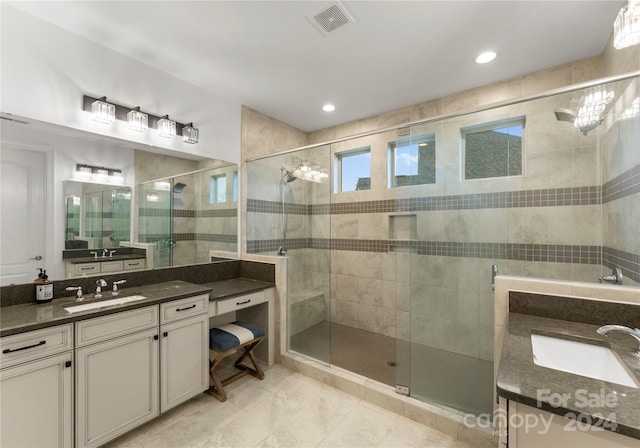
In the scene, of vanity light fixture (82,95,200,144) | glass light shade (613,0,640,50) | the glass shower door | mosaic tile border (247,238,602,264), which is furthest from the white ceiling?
mosaic tile border (247,238,602,264)

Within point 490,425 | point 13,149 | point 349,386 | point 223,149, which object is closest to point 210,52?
point 223,149

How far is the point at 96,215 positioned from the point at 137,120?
31.7 inches

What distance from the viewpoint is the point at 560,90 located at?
1.56 metres

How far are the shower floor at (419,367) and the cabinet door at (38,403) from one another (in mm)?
1779

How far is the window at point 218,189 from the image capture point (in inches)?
114

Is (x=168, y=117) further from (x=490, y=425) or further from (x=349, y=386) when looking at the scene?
(x=490, y=425)

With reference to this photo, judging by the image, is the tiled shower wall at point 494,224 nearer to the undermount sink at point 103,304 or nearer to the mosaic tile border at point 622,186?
the mosaic tile border at point 622,186

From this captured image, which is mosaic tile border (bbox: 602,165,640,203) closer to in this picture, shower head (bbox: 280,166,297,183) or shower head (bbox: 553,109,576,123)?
shower head (bbox: 553,109,576,123)

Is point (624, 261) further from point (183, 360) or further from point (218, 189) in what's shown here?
point (218, 189)

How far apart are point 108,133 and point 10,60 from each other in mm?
585

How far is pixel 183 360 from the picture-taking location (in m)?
2.03

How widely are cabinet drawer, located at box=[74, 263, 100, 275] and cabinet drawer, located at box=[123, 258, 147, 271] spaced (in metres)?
0.18

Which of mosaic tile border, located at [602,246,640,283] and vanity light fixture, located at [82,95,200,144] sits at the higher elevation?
vanity light fixture, located at [82,95,200,144]

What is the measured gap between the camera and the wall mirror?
5.70ft
